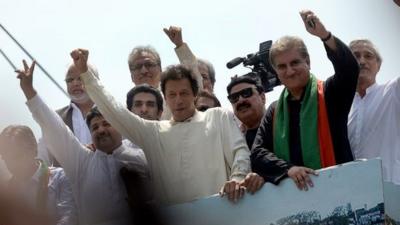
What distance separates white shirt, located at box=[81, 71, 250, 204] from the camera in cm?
343

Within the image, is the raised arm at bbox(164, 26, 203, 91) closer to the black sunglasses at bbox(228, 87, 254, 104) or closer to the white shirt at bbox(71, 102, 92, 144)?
the black sunglasses at bbox(228, 87, 254, 104)

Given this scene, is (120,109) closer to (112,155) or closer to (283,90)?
(112,155)

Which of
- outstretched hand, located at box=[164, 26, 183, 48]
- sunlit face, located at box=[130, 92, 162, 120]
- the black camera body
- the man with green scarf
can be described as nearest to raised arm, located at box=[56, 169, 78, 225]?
sunlit face, located at box=[130, 92, 162, 120]

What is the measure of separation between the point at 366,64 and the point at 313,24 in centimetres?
106

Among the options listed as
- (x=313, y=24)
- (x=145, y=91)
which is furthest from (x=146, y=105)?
(x=313, y=24)

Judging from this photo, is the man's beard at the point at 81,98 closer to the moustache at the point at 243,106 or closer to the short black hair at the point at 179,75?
the short black hair at the point at 179,75

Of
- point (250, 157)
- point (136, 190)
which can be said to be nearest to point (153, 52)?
point (250, 157)

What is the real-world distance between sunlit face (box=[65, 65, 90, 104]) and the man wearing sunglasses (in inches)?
47.9

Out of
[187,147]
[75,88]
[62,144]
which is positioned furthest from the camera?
[75,88]

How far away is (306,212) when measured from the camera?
2680 millimetres

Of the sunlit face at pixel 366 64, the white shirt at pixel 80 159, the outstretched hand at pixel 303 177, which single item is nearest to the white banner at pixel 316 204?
the outstretched hand at pixel 303 177

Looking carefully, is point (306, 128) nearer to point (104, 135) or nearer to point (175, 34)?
point (104, 135)

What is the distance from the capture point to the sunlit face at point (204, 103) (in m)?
4.39

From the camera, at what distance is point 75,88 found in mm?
4691
